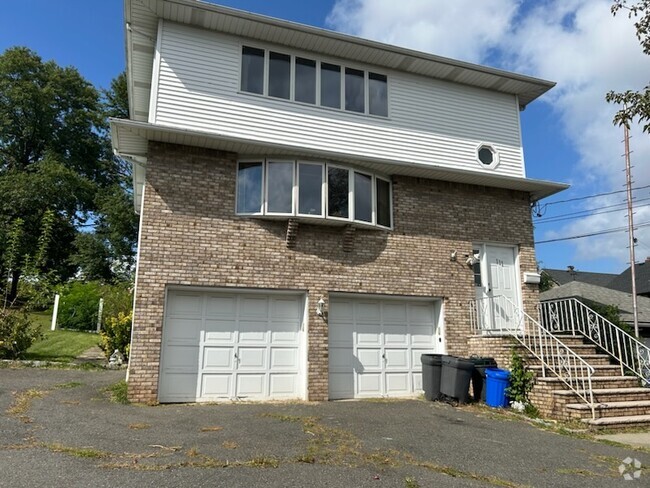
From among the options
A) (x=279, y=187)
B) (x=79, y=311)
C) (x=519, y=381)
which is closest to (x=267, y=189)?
(x=279, y=187)

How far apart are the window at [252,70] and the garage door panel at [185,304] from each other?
474 cm

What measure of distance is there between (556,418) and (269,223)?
6.67 m

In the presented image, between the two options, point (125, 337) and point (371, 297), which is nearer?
point (371, 297)

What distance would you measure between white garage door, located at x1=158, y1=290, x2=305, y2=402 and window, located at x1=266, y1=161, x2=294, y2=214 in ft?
6.33

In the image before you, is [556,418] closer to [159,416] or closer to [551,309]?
[551,309]

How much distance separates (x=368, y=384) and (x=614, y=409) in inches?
187

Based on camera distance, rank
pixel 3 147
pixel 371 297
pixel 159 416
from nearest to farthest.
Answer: pixel 159 416
pixel 371 297
pixel 3 147

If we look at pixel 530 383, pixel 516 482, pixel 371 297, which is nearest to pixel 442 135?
pixel 371 297

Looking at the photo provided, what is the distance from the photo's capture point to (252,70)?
11156 mm

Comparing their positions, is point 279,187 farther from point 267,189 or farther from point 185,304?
point 185,304

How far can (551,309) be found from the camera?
43.4ft

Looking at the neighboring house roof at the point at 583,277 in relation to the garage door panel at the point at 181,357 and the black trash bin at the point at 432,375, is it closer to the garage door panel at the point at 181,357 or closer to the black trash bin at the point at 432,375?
the black trash bin at the point at 432,375

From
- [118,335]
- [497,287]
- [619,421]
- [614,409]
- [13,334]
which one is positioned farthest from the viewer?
[118,335]

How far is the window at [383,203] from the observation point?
11.6 meters
